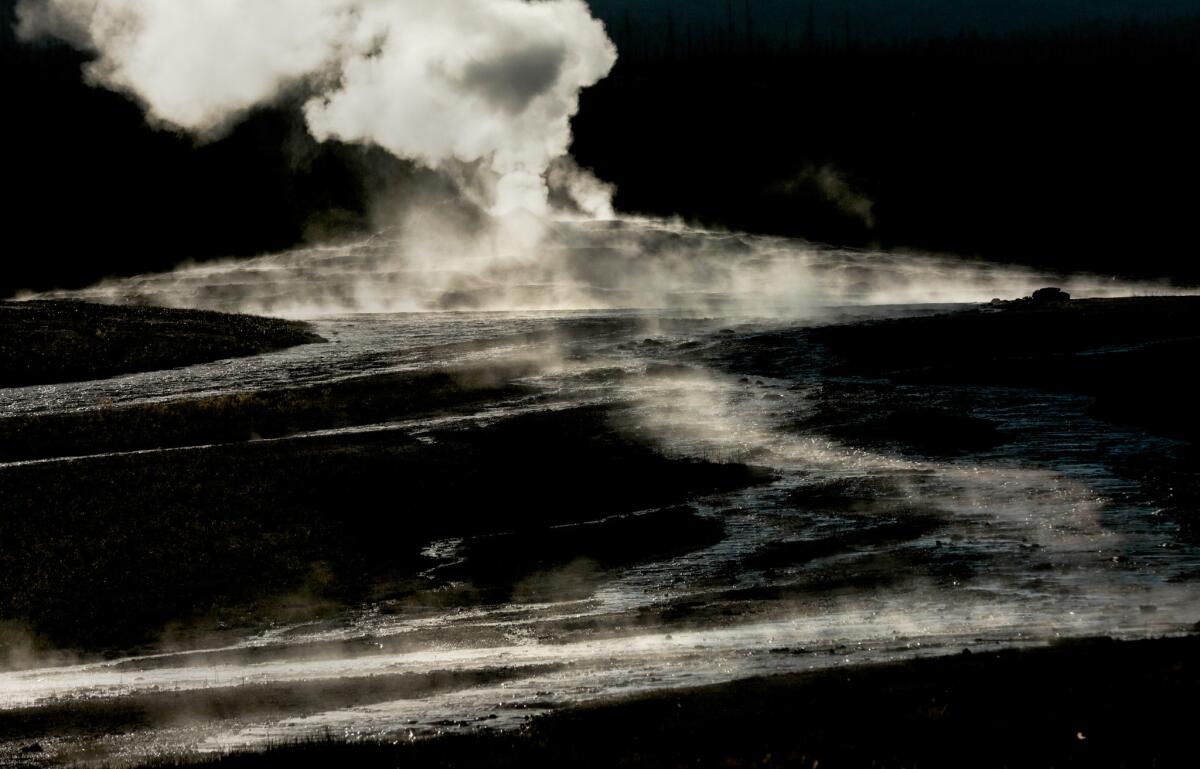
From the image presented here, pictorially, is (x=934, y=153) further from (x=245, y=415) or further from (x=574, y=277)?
(x=245, y=415)

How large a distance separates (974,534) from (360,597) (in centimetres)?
1145

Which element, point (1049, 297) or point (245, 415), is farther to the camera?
point (1049, 297)

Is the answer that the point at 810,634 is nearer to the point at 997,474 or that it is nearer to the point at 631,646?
the point at 631,646

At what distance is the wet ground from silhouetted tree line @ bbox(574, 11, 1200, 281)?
5762 cm

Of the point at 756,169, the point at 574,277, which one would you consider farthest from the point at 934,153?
the point at 574,277

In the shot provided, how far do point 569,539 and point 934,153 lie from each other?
383 feet

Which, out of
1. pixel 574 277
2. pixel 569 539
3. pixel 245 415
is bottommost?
pixel 569 539

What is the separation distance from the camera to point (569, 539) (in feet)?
88.4

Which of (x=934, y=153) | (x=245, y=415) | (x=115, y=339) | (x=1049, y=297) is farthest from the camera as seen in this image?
(x=934, y=153)

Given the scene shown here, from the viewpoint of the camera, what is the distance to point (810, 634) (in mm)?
18125

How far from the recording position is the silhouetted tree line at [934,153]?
110062mm

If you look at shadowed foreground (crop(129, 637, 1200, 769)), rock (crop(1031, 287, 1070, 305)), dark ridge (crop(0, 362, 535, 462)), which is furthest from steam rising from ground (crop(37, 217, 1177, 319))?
shadowed foreground (crop(129, 637, 1200, 769))

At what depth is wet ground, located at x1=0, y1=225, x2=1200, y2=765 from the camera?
16969 millimetres

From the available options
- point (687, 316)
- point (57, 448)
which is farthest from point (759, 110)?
point (57, 448)
